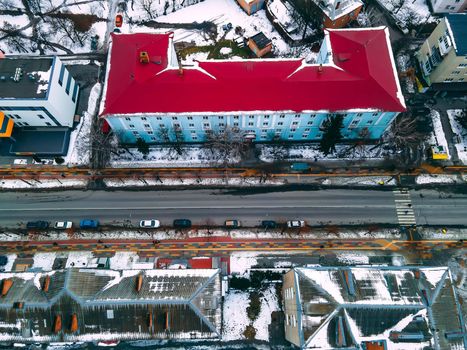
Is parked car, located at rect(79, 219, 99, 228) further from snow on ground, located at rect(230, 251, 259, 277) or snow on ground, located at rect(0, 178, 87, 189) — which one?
snow on ground, located at rect(230, 251, 259, 277)

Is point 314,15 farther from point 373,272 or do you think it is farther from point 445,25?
point 373,272

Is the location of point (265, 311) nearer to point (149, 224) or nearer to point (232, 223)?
point (232, 223)

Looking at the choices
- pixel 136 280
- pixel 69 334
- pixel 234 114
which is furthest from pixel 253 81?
pixel 69 334

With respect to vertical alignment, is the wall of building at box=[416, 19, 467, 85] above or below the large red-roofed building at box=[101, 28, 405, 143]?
above

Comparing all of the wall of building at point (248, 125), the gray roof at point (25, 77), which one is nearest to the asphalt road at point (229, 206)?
the wall of building at point (248, 125)

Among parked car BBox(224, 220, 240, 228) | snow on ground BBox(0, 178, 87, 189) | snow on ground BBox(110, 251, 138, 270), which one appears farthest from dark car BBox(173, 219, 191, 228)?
snow on ground BBox(0, 178, 87, 189)

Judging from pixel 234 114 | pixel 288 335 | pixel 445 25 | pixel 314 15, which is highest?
pixel 314 15

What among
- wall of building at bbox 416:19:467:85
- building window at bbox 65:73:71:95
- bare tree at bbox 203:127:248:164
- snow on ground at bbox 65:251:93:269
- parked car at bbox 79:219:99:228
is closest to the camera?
snow on ground at bbox 65:251:93:269

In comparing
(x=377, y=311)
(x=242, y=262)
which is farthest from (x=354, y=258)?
(x=242, y=262)
